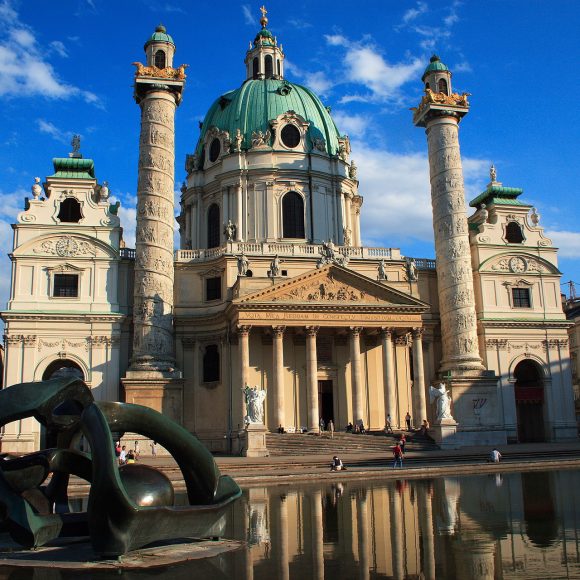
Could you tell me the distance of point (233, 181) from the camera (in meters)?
50.8

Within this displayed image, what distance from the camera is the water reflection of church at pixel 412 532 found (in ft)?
31.5

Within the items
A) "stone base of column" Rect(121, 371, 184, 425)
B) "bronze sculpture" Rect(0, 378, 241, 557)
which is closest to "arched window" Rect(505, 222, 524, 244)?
"stone base of column" Rect(121, 371, 184, 425)

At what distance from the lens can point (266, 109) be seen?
53188mm

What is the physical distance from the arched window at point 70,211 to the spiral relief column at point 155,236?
17.4ft

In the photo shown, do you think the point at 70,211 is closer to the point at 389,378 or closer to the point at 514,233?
the point at 389,378

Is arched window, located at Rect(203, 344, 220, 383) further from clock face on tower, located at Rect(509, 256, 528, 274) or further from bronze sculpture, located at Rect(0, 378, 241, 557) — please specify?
bronze sculpture, located at Rect(0, 378, 241, 557)

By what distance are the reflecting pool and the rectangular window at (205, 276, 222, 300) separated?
80.4 feet

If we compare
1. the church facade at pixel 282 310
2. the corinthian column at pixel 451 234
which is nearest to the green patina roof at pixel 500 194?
the church facade at pixel 282 310

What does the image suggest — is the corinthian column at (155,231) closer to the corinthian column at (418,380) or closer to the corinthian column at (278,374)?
the corinthian column at (278,374)

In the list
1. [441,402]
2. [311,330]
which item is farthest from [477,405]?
[311,330]

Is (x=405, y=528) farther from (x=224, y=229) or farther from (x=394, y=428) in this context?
(x=224, y=229)

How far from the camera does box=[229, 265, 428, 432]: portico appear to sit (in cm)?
3988

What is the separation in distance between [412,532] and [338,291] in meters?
29.0

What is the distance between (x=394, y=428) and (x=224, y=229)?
18.6 m
